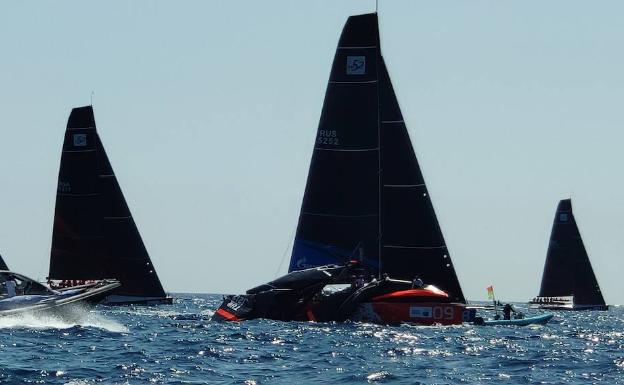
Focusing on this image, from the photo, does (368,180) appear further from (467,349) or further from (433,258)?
(467,349)

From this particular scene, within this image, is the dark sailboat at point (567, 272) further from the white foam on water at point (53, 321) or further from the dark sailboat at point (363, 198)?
the white foam on water at point (53, 321)

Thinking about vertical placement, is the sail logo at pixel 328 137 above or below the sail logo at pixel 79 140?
below

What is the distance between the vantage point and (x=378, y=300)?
163 ft

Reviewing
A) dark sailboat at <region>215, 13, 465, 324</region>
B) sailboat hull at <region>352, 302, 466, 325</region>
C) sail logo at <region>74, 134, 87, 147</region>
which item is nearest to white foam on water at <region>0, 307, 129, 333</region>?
dark sailboat at <region>215, 13, 465, 324</region>

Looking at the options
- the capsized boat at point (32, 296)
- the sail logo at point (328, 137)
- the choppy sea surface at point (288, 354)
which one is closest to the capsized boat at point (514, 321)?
the choppy sea surface at point (288, 354)

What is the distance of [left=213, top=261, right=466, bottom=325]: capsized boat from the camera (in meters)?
49.6

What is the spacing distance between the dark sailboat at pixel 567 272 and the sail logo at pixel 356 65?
55199mm

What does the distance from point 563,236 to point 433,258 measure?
56193mm

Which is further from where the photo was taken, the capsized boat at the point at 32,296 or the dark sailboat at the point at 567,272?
the dark sailboat at the point at 567,272

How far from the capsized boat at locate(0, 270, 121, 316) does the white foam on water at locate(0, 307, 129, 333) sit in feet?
0.91

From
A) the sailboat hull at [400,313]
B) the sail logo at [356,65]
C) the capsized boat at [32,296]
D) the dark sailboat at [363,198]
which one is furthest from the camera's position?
the sail logo at [356,65]

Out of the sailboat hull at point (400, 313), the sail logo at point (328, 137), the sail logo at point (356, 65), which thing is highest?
the sail logo at point (356, 65)

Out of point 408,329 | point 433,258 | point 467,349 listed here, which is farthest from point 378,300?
point 467,349

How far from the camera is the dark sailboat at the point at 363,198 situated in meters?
54.1
